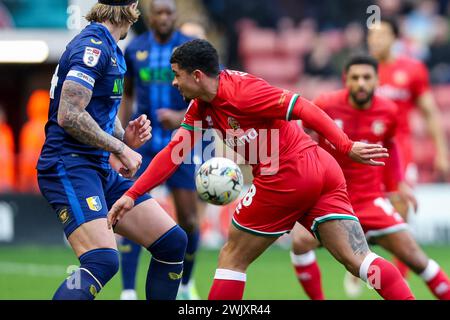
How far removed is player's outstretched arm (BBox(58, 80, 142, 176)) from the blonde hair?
610 mm

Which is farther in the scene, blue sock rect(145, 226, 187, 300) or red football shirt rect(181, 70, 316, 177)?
blue sock rect(145, 226, 187, 300)

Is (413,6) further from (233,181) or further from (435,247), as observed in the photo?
(233,181)

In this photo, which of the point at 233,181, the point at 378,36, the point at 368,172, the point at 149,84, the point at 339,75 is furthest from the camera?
the point at 339,75

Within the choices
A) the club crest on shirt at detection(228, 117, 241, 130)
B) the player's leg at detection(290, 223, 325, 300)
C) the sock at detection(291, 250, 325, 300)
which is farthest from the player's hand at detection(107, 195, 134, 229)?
the sock at detection(291, 250, 325, 300)

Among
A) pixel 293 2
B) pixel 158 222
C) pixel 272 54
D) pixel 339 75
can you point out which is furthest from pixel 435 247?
pixel 158 222

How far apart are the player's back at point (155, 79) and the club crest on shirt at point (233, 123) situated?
277cm

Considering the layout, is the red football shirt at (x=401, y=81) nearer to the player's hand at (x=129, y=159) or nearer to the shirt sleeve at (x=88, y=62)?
the player's hand at (x=129, y=159)

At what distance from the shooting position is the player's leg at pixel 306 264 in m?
7.82

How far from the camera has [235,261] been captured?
634cm

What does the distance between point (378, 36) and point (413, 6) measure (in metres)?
9.42

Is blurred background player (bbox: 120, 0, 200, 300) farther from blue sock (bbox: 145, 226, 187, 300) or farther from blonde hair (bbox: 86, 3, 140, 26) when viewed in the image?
blonde hair (bbox: 86, 3, 140, 26)

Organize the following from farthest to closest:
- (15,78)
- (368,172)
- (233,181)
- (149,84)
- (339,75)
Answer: (15,78)
(339,75)
(149,84)
(368,172)
(233,181)

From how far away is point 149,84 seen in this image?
29.6ft

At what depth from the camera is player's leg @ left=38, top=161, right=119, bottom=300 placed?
19.2 feet
